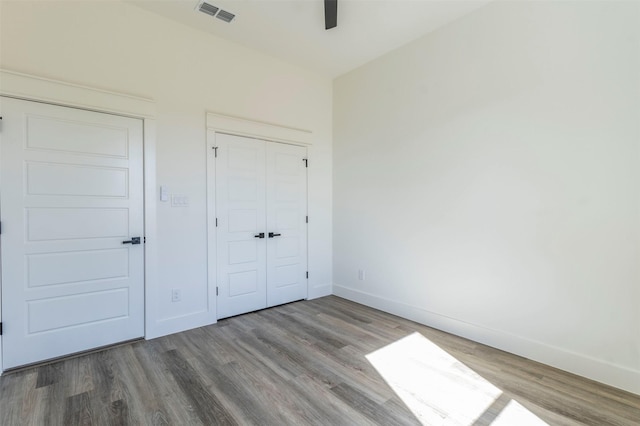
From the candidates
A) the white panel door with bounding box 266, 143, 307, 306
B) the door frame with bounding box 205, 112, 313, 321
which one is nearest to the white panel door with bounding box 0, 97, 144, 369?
the door frame with bounding box 205, 112, 313, 321

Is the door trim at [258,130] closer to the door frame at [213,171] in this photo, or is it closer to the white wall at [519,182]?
the door frame at [213,171]

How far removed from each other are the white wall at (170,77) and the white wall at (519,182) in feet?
5.27

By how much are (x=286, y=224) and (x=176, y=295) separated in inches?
63.1

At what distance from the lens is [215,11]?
9.87 ft

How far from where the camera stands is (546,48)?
254 centimetres

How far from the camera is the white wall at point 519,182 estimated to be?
7.34 feet

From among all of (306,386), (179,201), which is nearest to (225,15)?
(179,201)

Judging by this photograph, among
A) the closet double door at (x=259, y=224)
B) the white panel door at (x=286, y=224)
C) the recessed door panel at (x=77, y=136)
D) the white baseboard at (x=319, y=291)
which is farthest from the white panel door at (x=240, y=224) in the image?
the recessed door panel at (x=77, y=136)

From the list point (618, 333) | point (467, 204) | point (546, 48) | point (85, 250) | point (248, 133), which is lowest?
point (618, 333)

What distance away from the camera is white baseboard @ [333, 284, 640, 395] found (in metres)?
2.22

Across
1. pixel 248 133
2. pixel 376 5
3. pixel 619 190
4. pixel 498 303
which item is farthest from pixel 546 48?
pixel 248 133

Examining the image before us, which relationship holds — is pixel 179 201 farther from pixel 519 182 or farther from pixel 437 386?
pixel 519 182

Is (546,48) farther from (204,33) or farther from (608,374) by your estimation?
(204,33)

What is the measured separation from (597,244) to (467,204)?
1037 mm
